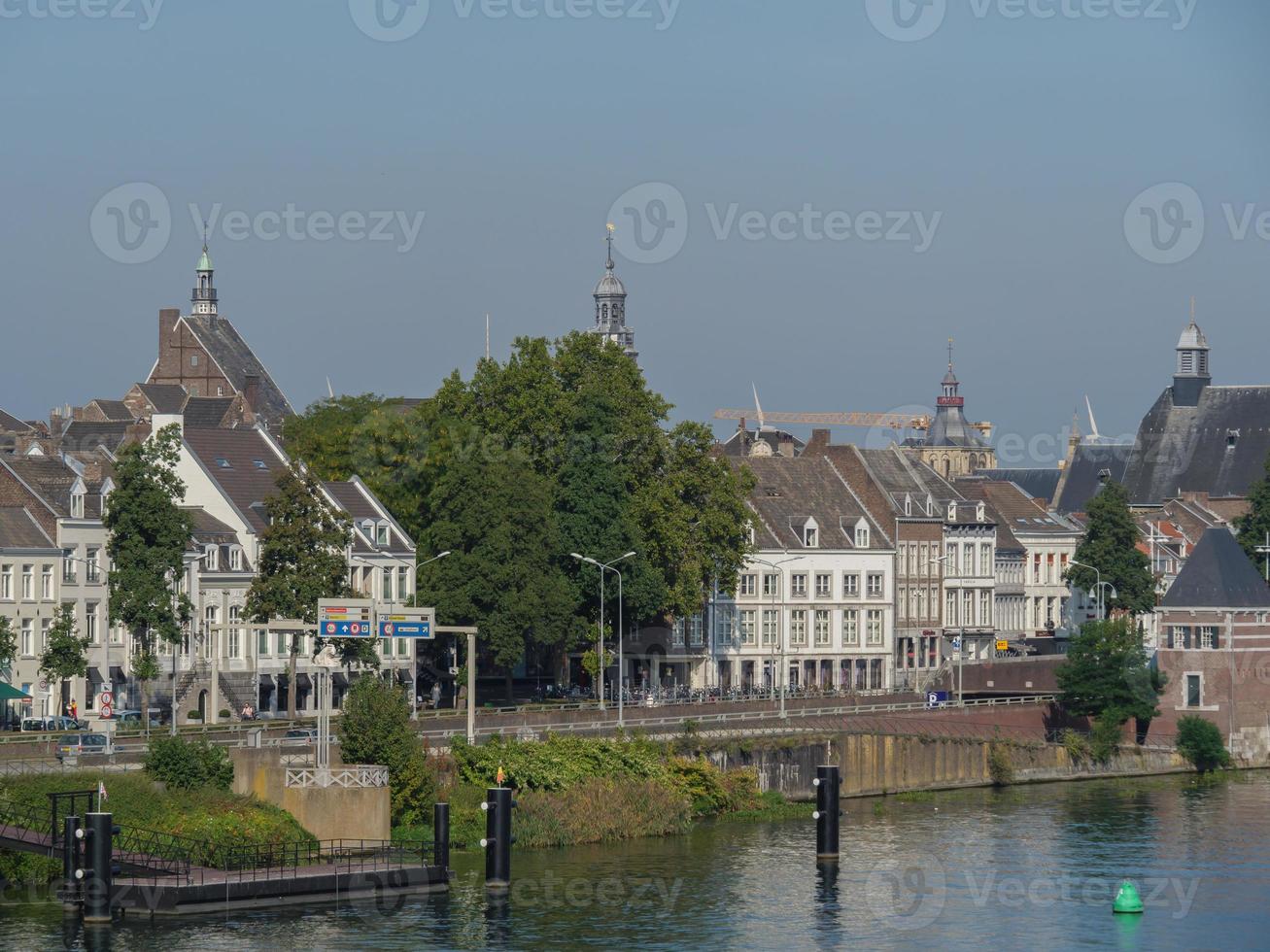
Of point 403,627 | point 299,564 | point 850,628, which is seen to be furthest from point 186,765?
point 850,628

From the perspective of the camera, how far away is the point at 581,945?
227 ft

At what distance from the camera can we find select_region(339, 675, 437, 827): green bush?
3248 inches

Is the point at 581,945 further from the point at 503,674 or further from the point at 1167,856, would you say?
the point at 503,674

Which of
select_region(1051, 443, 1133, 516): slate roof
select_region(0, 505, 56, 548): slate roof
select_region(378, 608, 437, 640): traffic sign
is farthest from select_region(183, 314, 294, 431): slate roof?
select_region(378, 608, 437, 640): traffic sign

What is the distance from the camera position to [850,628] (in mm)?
148750

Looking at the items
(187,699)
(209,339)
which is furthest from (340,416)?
(209,339)

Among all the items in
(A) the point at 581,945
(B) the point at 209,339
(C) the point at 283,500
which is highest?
(B) the point at 209,339

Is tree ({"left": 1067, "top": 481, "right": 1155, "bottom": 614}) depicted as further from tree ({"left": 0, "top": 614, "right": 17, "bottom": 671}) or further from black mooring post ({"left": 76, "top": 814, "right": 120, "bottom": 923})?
black mooring post ({"left": 76, "top": 814, "right": 120, "bottom": 923})

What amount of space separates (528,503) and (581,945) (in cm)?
4479

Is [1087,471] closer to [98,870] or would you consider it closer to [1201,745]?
[1201,745]

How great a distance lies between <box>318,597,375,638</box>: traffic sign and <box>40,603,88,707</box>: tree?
46.4ft

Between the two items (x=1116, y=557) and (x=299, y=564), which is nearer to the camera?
(x=299, y=564)

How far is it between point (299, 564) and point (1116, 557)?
63.8 metres

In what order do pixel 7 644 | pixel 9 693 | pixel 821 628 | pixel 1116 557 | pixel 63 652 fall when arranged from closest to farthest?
pixel 9 693 → pixel 63 652 → pixel 7 644 → pixel 821 628 → pixel 1116 557
